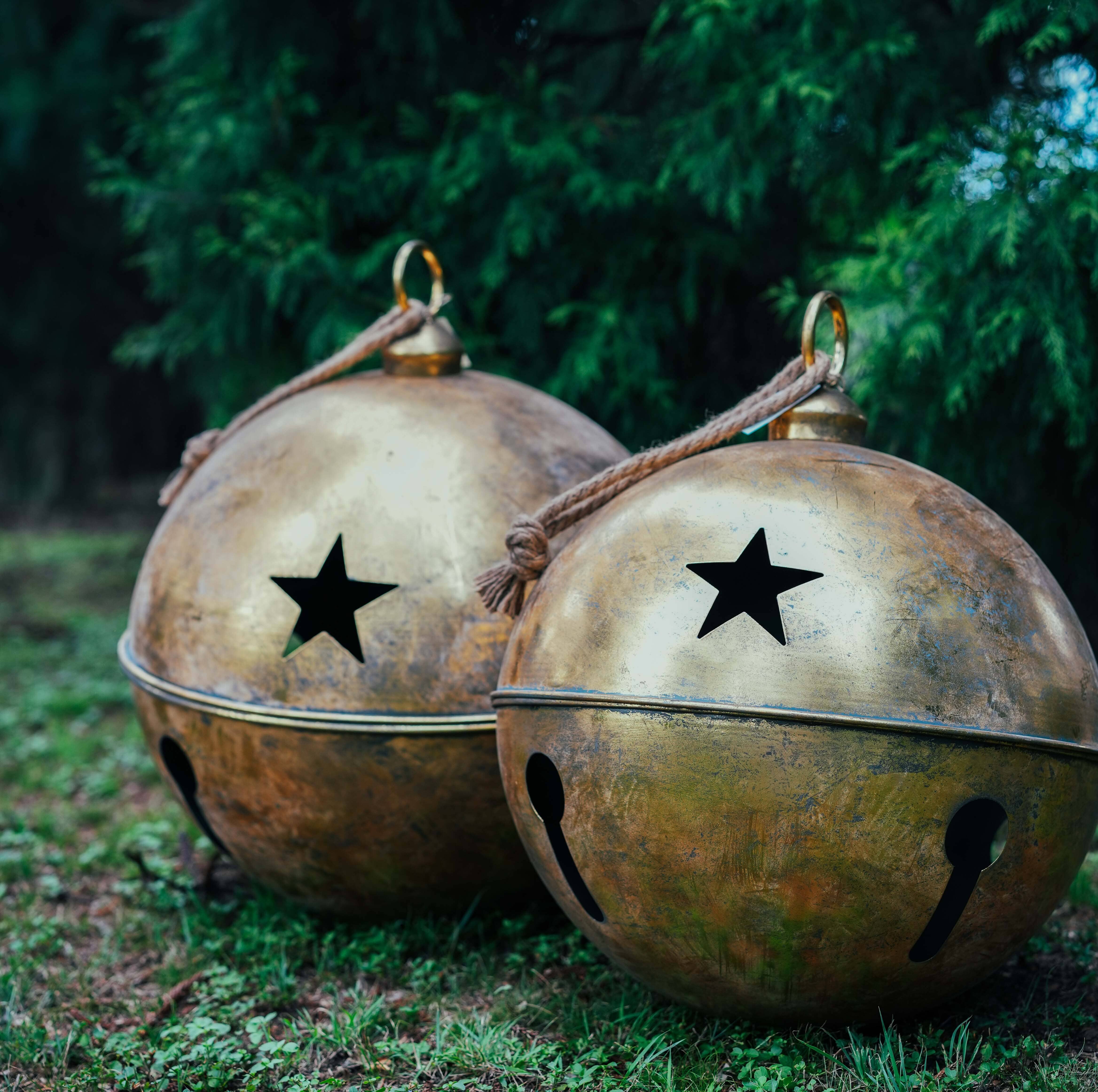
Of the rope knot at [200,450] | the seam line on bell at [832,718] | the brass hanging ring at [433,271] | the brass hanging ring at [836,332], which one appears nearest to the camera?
the seam line on bell at [832,718]

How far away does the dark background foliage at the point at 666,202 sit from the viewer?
4.02m

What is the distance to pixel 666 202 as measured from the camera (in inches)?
203

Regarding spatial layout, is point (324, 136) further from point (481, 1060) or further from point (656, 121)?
point (481, 1060)

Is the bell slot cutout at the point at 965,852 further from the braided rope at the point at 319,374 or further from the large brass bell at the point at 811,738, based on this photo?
the braided rope at the point at 319,374

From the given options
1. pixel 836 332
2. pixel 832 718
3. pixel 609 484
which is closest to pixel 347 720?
pixel 609 484

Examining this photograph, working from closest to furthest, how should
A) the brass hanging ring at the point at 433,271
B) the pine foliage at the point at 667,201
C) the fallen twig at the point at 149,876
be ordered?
the brass hanging ring at the point at 433,271
the fallen twig at the point at 149,876
the pine foliage at the point at 667,201

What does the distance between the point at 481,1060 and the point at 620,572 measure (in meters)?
1.15

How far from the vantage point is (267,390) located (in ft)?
20.0

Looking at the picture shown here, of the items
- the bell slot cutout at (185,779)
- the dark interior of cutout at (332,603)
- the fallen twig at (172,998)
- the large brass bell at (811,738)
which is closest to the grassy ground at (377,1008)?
the fallen twig at (172,998)

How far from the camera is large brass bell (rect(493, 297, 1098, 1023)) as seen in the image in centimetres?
218

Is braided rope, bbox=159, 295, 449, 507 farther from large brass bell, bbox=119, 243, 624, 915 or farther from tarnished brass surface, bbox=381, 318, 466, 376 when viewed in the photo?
large brass bell, bbox=119, 243, 624, 915

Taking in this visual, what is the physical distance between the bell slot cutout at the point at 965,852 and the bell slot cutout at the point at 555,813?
0.70 meters

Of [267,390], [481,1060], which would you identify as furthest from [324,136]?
[481,1060]

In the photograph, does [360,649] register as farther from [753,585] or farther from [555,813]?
[753,585]
